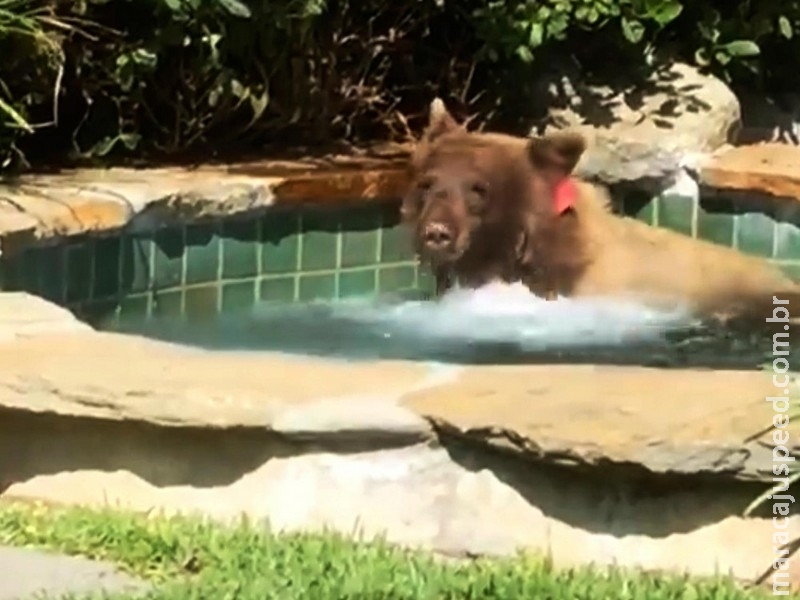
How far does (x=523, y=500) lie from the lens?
4004 mm

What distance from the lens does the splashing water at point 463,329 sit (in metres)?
5.79

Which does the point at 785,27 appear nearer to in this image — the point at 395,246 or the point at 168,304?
the point at 395,246

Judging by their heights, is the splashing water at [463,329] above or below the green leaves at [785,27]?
below

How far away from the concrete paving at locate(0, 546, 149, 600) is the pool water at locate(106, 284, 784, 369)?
5.66 ft

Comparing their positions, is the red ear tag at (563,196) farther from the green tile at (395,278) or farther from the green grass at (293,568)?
the green grass at (293,568)

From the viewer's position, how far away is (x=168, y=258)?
21.1ft

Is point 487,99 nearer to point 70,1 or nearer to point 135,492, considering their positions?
point 70,1

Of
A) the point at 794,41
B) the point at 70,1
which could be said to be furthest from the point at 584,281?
the point at 794,41

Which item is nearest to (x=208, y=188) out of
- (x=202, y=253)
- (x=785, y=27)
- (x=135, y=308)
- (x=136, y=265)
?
(x=202, y=253)

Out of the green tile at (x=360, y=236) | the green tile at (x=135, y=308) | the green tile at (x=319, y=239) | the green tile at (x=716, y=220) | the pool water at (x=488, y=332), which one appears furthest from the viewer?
the green tile at (x=716, y=220)

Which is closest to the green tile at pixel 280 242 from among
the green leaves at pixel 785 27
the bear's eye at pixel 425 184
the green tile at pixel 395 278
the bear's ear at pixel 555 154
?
the green tile at pixel 395 278

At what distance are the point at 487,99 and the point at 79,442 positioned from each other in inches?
176

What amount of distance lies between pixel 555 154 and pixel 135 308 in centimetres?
150

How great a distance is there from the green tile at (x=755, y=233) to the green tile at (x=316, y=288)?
5.94 feet
